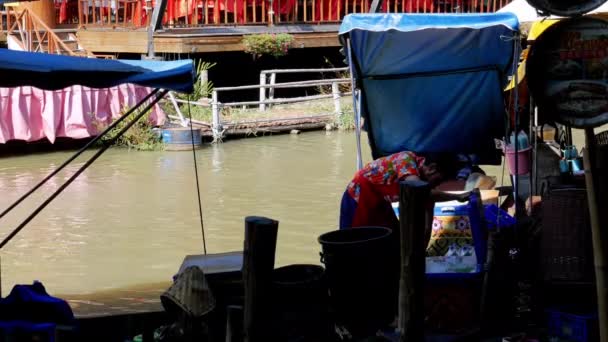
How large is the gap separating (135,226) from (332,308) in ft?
22.5

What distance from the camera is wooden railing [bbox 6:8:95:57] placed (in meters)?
19.0

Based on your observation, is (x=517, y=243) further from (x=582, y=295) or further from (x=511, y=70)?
(x=511, y=70)

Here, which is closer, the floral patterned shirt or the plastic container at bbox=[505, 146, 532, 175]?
the floral patterned shirt

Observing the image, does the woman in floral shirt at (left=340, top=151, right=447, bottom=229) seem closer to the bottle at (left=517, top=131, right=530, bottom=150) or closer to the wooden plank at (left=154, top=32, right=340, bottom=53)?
the bottle at (left=517, top=131, right=530, bottom=150)

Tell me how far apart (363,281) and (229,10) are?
16.6 meters

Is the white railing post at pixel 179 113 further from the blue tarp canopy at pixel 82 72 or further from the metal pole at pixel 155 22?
the blue tarp canopy at pixel 82 72

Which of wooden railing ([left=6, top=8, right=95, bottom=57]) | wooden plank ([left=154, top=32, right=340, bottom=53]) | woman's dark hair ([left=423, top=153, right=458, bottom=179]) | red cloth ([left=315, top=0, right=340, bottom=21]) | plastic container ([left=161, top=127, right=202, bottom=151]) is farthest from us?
red cloth ([left=315, top=0, right=340, bottom=21])

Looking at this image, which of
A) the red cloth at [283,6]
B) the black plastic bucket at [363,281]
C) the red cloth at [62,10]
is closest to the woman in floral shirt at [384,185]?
the black plastic bucket at [363,281]

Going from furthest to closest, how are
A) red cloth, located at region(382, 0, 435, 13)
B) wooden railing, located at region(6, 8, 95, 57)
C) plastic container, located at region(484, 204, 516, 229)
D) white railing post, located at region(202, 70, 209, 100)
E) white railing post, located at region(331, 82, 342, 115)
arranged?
red cloth, located at region(382, 0, 435, 13) < white railing post, located at region(331, 82, 342, 115) < white railing post, located at region(202, 70, 209, 100) < wooden railing, located at region(6, 8, 95, 57) < plastic container, located at region(484, 204, 516, 229)

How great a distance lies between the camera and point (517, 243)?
19.7 ft

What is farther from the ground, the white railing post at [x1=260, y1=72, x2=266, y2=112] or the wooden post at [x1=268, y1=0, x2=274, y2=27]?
the wooden post at [x1=268, y1=0, x2=274, y2=27]

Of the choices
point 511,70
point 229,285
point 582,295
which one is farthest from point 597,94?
point 511,70

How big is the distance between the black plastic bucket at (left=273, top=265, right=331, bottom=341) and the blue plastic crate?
1.32 metres

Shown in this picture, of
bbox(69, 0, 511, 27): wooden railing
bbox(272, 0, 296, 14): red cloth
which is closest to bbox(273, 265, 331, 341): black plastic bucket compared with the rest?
bbox(69, 0, 511, 27): wooden railing
